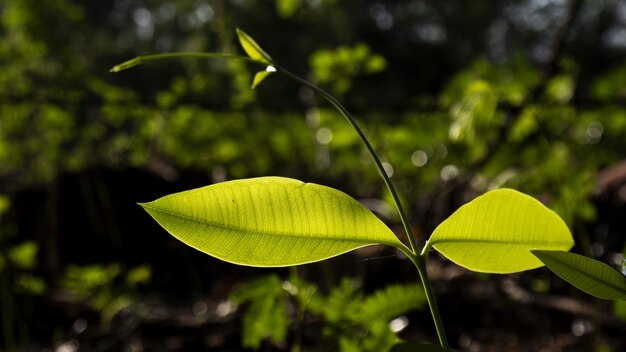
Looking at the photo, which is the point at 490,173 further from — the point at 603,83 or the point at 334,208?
the point at 334,208

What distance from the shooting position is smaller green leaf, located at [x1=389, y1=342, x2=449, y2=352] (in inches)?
18.1

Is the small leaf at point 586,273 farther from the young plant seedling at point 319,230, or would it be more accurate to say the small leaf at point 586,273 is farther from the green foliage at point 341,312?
the green foliage at point 341,312

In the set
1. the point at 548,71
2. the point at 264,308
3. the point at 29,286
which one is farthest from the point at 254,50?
the point at 29,286

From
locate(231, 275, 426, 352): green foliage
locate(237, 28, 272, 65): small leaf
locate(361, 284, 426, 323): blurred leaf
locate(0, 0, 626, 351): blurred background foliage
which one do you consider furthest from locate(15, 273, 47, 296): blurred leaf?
locate(237, 28, 272, 65): small leaf

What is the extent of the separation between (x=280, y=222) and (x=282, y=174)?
8.83ft

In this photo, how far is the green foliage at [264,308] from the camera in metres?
0.90

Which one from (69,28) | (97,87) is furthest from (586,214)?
(69,28)

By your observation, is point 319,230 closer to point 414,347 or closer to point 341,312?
point 414,347

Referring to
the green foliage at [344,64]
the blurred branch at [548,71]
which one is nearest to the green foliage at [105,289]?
the green foliage at [344,64]

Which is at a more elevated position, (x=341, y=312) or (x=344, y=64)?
(x=344, y=64)

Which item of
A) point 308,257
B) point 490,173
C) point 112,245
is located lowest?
point 112,245

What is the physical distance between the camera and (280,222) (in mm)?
497

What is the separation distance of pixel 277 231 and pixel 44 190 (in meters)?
2.94

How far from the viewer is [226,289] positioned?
7.27 ft
